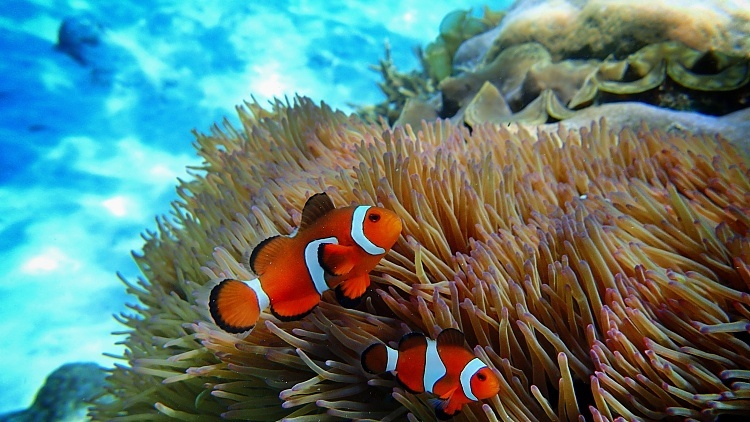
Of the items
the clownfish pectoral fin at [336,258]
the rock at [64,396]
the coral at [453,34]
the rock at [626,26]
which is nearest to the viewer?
the clownfish pectoral fin at [336,258]

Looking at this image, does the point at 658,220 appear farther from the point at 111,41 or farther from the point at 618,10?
the point at 111,41

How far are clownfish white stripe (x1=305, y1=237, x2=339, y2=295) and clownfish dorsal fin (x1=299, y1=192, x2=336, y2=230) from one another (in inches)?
3.8

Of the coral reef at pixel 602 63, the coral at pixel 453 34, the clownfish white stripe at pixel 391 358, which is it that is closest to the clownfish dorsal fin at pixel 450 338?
the clownfish white stripe at pixel 391 358

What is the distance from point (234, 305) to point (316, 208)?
0.33 m

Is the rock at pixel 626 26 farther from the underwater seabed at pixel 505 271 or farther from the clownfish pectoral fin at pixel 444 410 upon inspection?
the clownfish pectoral fin at pixel 444 410

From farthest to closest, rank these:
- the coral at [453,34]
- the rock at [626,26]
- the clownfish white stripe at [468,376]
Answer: the coral at [453,34] → the rock at [626,26] → the clownfish white stripe at [468,376]

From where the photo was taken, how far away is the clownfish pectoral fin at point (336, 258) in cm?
116

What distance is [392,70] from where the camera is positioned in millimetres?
5148

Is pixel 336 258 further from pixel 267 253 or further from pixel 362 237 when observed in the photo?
pixel 267 253

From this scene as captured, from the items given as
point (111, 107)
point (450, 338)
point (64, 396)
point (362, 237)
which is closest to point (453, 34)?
point (362, 237)

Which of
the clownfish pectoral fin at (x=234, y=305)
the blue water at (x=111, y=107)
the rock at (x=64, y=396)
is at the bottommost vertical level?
the clownfish pectoral fin at (x=234, y=305)

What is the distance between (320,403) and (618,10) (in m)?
2.89

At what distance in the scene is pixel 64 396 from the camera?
365 cm

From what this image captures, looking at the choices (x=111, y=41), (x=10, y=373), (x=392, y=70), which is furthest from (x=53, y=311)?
(x=111, y=41)
